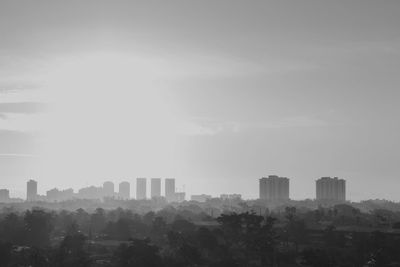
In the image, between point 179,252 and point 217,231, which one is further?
point 217,231

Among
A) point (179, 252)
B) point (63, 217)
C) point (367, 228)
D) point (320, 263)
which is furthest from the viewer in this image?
point (63, 217)

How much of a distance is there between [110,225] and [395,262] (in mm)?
57661

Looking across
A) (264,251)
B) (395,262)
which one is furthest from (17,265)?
(395,262)

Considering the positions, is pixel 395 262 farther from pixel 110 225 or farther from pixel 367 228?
pixel 110 225

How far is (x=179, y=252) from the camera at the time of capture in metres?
72.3

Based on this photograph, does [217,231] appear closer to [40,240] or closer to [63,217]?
[40,240]

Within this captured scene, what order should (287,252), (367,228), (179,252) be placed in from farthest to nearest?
(367,228)
(287,252)
(179,252)

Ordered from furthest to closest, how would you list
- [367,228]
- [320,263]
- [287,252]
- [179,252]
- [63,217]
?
[63,217], [367,228], [287,252], [179,252], [320,263]

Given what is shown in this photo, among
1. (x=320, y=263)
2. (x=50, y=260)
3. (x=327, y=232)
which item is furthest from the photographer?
(x=327, y=232)

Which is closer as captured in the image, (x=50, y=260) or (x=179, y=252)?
(x=50, y=260)

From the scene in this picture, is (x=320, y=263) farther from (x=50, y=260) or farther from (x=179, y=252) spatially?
(x=50, y=260)

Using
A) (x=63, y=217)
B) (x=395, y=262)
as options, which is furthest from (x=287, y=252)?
(x=63, y=217)

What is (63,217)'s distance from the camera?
437 ft

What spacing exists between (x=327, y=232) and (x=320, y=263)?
39343mm
